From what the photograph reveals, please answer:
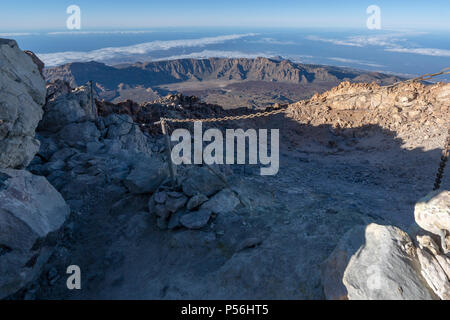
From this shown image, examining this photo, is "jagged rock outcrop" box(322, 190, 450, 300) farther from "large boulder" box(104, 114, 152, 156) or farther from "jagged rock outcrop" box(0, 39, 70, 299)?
"large boulder" box(104, 114, 152, 156)

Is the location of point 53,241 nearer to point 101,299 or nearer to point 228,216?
point 101,299

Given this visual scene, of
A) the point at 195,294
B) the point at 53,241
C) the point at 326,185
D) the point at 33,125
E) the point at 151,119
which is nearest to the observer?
the point at 195,294

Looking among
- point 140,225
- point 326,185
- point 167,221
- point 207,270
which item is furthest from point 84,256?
point 326,185

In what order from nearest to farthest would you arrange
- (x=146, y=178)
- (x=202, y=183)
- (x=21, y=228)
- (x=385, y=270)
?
(x=385, y=270) < (x=21, y=228) < (x=202, y=183) < (x=146, y=178)

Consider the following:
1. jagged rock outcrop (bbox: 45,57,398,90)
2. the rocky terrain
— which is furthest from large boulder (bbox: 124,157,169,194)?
jagged rock outcrop (bbox: 45,57,398,90)

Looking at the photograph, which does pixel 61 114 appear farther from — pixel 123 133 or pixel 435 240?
pixel 435 240

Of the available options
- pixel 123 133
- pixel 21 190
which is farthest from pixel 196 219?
pixel 123 133
